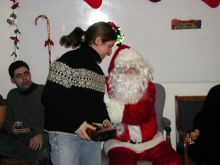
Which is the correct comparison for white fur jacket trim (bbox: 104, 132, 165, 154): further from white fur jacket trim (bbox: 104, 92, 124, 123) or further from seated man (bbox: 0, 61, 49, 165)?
seated man (bbox: 0, 61, 49, 165)

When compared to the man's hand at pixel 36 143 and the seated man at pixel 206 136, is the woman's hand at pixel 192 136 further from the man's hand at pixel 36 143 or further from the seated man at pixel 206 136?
the man's hand at pixel 36 143

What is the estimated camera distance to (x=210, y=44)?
12.2 feet

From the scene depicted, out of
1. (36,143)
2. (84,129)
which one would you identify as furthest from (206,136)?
(36,143)

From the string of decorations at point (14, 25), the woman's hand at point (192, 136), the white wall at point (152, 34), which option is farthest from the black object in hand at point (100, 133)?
the string of decorations at point (14, 25)

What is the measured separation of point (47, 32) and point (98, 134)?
86.3 inches

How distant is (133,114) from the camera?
269 cm

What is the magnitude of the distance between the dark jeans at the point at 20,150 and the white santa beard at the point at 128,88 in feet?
2.95

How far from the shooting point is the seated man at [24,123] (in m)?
3.04

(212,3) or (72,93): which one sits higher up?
(212,3)

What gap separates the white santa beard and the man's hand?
0.86 metres

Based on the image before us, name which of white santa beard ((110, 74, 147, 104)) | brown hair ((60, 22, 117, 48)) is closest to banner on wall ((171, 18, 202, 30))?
white santa beard ((110, 74, 147, 104))

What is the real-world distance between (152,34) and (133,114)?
4.44ft

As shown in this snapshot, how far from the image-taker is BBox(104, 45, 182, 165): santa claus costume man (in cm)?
267

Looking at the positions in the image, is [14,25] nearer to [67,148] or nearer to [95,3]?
[95,3]
